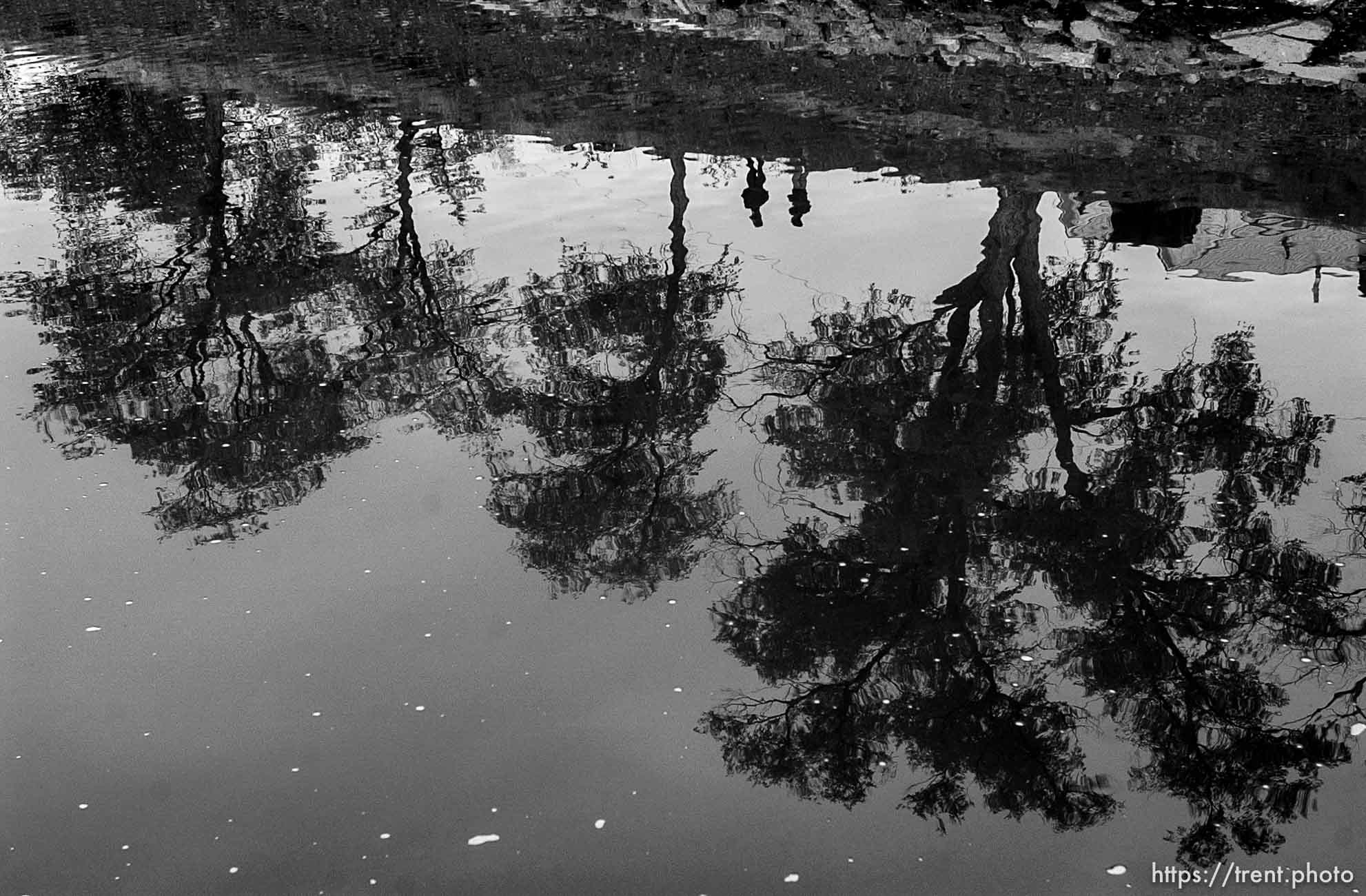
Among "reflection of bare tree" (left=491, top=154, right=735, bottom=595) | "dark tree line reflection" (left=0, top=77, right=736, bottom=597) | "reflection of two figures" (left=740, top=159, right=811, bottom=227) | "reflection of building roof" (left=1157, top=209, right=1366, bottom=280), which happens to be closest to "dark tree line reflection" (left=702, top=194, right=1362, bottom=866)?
"reflection of bare tree" (left=491, top=154, right=735, bottom=595)

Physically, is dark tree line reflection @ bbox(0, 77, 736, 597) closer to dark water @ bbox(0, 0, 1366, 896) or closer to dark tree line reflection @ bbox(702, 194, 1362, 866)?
dark water @ bbox(0, 0, 1366, 896)

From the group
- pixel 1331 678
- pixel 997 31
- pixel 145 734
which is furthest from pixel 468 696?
pixel 997 31

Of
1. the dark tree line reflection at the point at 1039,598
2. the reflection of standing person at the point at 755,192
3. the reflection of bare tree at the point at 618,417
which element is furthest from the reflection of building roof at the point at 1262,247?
the reflection of bare tree at the point at 618,417

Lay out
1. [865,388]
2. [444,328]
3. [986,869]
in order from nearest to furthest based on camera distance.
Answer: [986,869], [865,388], [444,328]

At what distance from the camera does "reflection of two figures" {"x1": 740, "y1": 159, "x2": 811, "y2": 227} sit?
1249 centimetres

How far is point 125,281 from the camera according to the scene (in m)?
11.3

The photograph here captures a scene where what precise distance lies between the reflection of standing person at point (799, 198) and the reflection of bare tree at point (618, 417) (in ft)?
4.11

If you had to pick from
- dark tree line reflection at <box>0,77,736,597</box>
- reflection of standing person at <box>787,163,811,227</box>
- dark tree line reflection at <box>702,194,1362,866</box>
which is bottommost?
dark tree line reflection at <box>702,194,1362,866</box>

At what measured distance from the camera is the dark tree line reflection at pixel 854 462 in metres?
5.48

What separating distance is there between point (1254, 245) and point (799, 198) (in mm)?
4324

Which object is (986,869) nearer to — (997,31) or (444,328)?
(444,328)

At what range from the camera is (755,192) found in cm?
1332

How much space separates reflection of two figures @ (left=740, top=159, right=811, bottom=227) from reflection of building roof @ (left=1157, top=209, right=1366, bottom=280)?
3.46 m

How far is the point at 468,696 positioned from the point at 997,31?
16.8 metres
